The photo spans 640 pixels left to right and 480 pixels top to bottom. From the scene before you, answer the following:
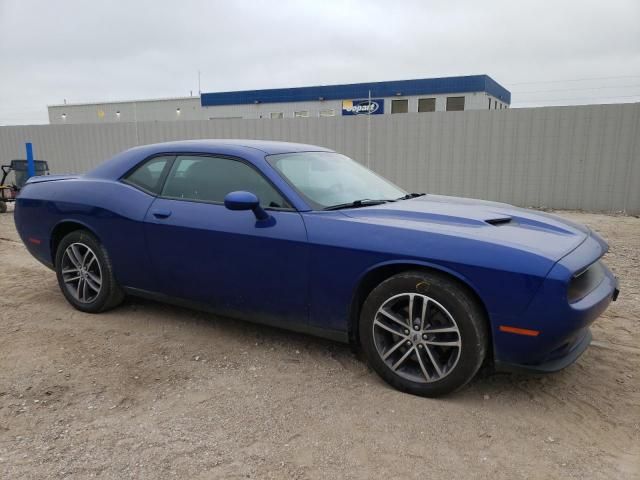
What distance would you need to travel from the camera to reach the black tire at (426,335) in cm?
274

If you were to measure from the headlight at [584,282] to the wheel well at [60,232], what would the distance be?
375cm

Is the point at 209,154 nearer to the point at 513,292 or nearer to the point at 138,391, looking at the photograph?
the point at 138,391

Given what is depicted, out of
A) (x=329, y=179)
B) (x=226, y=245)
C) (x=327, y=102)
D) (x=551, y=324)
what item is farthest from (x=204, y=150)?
(x=327, y=102)

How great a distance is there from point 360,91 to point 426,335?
994 inches

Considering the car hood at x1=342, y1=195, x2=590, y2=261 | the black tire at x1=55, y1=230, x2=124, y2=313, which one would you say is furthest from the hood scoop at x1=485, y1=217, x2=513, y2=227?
the black tire at x1=55, y1=230, x2=124, y2=313

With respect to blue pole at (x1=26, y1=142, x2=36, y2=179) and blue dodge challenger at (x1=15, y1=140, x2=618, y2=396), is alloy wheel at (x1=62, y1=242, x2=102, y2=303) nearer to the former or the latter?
blue dodge challenger at (x1=15, y1=140, x2=618, y2=396)

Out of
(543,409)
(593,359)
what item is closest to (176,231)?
(543,409)

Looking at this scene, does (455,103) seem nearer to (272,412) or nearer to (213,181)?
(213,181)

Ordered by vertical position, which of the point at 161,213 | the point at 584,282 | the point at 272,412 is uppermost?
the point at 161,213

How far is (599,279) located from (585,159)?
870 cm

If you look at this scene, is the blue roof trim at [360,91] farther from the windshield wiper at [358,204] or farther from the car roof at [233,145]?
the windshield wiper at [358,204]

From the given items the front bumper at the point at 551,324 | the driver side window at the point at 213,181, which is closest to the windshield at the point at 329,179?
the driver side window at the point at 213,181

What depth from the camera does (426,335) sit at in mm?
2879

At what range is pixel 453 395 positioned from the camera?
9.73 feet
